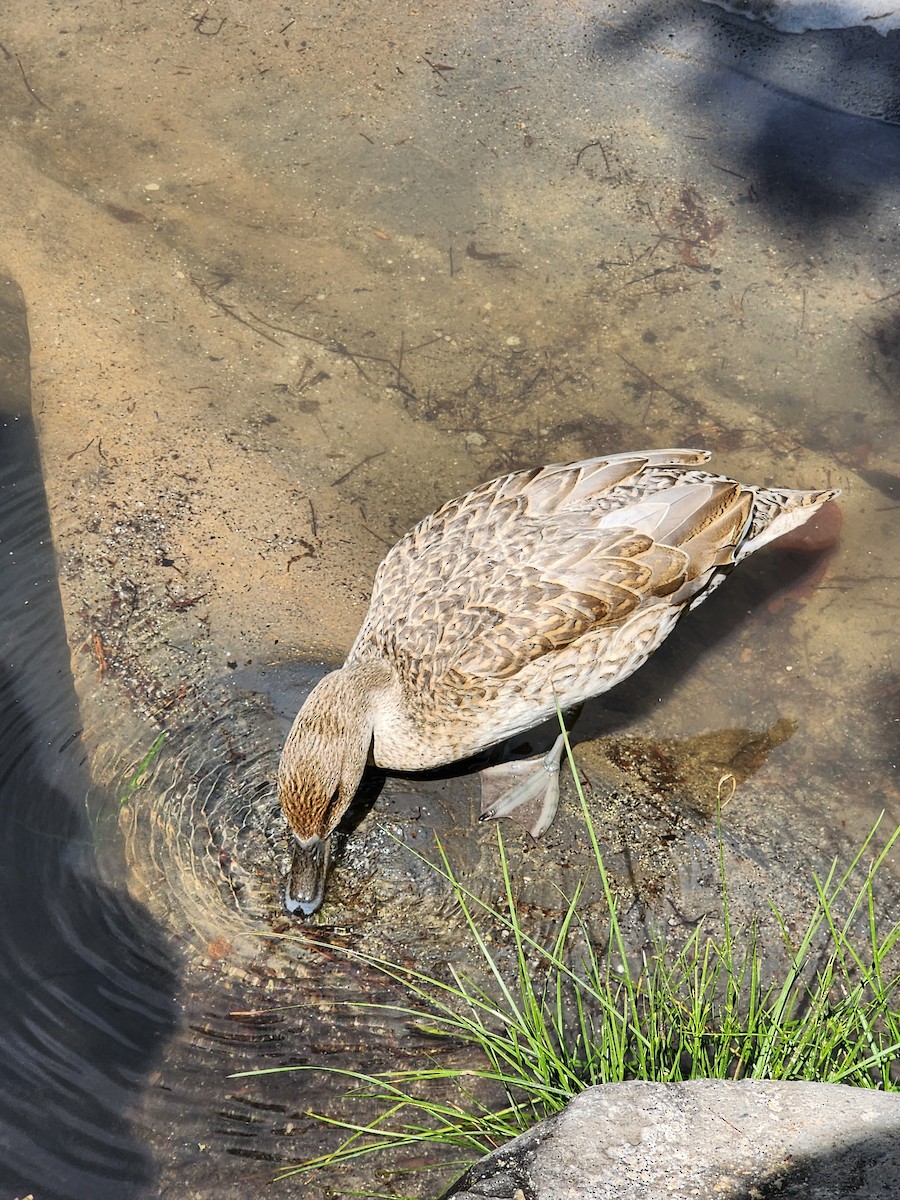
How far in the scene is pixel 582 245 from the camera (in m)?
5.79

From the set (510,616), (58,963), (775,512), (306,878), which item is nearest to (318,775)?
(306,878)

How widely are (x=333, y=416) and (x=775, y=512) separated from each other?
2.06m

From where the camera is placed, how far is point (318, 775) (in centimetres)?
341

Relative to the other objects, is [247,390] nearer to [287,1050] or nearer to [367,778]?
[367,778]

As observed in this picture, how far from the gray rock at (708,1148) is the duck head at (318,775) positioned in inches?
51.8

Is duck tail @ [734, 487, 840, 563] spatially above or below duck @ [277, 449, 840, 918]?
below

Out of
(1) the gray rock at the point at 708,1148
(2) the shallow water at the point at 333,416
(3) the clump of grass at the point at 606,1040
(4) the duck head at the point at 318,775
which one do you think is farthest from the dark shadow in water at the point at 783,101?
(1) the gray rock at the point at 708,1148

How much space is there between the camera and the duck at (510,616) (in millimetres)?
3639

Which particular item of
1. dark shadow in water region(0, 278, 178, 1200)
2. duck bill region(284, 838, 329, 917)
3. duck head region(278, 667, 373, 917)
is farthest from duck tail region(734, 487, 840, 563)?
dark shadow in water region(0, 278, 178, 1200)

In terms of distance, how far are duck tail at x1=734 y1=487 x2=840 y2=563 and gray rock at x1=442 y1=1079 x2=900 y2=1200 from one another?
90.1 inches

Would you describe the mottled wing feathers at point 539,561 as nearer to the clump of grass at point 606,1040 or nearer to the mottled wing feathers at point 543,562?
the mottled wing feathers at point 543,562

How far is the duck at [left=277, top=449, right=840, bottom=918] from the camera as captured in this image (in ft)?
11.9

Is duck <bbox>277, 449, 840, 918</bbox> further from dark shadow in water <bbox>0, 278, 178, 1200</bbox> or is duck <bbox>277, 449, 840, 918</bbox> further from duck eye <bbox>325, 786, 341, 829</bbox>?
dark shadow in water <bbox>0, 278, 178, 1200</bbox>

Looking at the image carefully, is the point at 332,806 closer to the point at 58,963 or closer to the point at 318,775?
the point at 318,775
